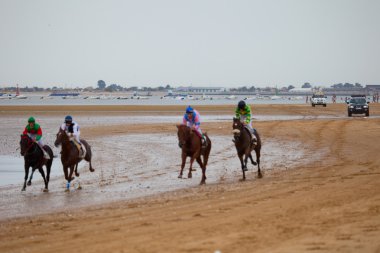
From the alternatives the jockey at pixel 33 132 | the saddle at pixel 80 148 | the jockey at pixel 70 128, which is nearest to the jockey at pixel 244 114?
the saddle at pixel 80 148

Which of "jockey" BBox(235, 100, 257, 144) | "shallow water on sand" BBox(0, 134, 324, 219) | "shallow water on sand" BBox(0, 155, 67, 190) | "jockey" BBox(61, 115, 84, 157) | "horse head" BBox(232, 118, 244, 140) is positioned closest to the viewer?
"shallow water on sand" BBox(0, 134, 324, 219)

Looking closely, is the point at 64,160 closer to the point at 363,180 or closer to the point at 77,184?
the point at 77,184

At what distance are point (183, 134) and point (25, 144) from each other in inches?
173

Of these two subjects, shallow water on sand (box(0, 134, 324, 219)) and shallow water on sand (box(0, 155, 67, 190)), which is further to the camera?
shallow water on sand (box(0, 155, 67, 190))

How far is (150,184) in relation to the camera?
21.8 m

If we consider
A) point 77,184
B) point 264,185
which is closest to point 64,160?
point 77,184

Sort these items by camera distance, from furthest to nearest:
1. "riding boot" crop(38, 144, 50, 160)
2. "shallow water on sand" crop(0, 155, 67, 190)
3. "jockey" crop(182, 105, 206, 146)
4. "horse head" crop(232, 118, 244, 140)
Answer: "shallow water on sand" crop(0, 155, 67, 190) < "jockey" crop(182, 105, 206, 146) < "horse head" crop(232, 118, 244, 140) < "riding boot" crop(38, 144, 50, 160)

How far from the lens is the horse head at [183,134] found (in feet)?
69.2

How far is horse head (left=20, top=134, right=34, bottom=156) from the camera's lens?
20.8 meters

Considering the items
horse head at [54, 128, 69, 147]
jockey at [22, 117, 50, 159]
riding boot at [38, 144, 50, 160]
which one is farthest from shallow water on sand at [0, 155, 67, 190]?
horse head at [54, 128, 69, 147]

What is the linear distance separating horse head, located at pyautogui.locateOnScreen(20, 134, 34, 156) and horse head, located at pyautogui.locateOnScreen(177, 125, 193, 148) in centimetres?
413

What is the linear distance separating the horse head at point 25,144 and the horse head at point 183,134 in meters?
4.13

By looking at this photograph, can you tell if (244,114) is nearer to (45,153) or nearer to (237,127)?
(237,127)

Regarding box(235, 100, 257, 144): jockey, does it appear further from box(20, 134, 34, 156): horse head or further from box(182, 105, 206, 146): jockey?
box(20, 134, 34, 156): horse head
